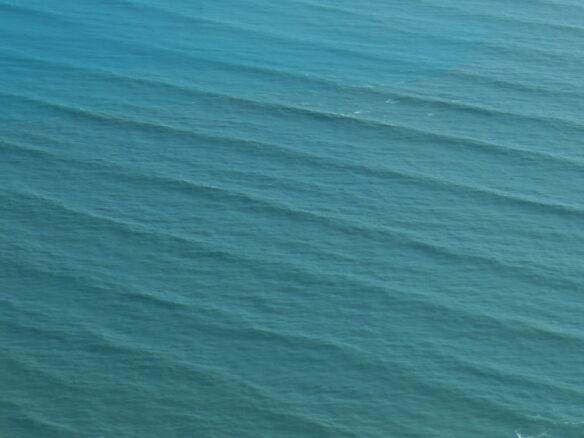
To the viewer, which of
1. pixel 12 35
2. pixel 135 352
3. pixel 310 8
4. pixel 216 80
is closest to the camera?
pixel 135 352

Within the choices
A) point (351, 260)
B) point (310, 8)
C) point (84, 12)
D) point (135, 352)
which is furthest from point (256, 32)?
point (135, 352)

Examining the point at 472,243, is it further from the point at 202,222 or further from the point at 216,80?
the point at 216,80

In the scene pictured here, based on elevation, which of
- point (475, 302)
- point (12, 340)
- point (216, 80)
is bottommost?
point (12, 340)

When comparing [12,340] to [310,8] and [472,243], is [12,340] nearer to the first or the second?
[472,243]

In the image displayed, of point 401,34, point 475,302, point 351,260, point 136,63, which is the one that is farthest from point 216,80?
point 475,302

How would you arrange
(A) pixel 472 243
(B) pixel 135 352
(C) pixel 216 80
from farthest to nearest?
1. (C) pixel 216 80
2. (A) pixel 472 243
3. (B) pixel 135 352

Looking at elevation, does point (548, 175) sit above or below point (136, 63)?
below

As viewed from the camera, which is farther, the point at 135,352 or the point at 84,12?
the point at 84,12
